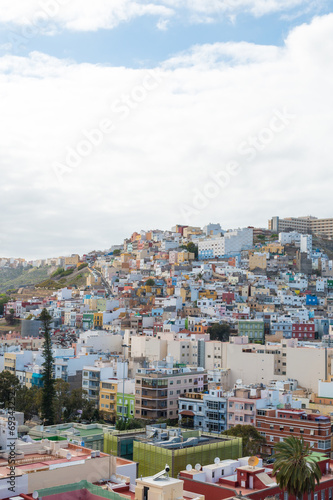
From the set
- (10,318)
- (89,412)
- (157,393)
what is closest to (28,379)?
(89,412)

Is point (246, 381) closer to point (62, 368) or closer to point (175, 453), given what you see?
point (62, 368)

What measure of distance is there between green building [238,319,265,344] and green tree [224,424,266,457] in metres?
21.4

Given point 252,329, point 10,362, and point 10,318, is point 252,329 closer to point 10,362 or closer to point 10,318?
point 10,362

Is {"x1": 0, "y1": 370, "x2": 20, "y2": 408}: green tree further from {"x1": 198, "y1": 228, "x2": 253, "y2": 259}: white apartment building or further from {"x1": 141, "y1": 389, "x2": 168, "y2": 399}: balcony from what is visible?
{"x1": 198, "y1": 228, "x2": 253, "y2": 259}: white apartment building

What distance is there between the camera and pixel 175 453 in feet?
56.9

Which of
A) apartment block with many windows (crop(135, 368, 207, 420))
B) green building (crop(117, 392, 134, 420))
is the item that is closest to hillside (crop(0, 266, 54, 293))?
green building (crop(117, 392, 134, 420))

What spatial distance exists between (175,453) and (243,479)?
2436 mm

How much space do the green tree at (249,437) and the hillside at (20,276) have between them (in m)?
80.1

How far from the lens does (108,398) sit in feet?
107

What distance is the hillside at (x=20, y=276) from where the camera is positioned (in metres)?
104

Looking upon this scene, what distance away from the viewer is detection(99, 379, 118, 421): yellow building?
103 feet

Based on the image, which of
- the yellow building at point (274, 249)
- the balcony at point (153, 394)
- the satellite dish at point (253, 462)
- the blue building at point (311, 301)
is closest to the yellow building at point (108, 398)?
the balcony at point (153, 394)

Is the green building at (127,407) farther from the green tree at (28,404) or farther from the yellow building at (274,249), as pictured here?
the yellow building at (274,249)

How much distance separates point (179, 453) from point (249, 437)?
6977 millimetres
